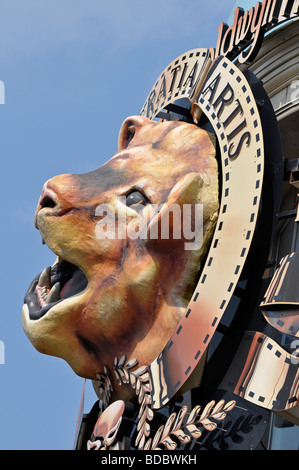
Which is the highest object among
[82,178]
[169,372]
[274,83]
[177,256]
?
[274,83]

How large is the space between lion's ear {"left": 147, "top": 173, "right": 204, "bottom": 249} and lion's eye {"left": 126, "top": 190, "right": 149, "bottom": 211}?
334mm

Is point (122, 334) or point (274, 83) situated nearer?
point (122, 334)

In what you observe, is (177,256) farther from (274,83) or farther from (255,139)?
(274,83)

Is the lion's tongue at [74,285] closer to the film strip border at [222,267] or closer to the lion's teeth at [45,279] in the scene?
the lion's teeth at [45,279]

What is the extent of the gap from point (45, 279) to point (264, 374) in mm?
3029

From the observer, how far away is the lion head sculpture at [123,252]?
374 inches

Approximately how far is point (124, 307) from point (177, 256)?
2.31 ft

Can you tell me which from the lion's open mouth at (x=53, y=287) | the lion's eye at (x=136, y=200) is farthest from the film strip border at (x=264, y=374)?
the lion's open mouth at (x=53, y=287)

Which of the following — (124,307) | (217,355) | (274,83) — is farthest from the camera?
(274,83)

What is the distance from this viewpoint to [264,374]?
27.7 ft

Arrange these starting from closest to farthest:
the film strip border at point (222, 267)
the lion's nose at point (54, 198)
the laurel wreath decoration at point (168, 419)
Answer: the laurel wreath decoration at point (168, 419), the film strip border at point (222, 267), the lion's nose at point (54, 198)

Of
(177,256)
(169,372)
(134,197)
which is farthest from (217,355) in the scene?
(134,197)

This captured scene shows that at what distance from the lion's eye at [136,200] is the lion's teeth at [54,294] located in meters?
1.20

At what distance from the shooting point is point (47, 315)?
33.0ft
